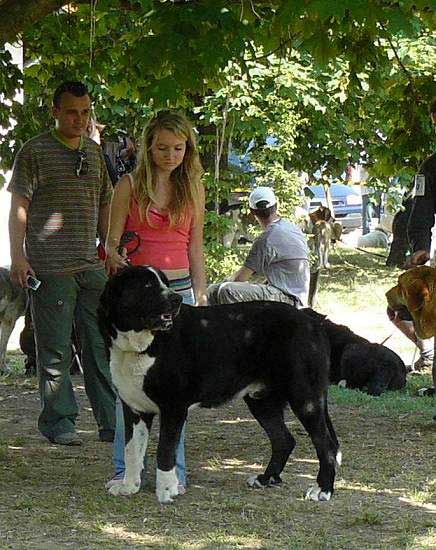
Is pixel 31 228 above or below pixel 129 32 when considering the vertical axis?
below

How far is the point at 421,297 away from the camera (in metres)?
7.45

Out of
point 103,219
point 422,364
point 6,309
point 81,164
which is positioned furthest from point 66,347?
point 422,364

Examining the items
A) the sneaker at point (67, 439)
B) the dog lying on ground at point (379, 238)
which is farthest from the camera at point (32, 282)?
the dog lying on ground at point (379, 238)

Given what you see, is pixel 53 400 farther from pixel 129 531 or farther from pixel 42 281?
pixel 129 531

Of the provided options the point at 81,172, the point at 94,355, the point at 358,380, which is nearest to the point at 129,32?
the point at 81,172

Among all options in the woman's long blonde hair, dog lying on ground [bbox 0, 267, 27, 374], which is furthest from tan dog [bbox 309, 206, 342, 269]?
the woman's long blonde hair

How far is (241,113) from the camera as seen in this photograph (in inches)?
600

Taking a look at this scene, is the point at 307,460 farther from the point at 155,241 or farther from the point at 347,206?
the point at 347,206

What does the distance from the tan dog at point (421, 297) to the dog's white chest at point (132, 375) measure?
2.41m

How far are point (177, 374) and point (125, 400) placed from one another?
325 mm

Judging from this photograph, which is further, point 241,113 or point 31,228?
point 241,113

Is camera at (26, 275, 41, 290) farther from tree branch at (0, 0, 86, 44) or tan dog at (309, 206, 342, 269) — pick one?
tan dog at (309, 206, 342, 269)

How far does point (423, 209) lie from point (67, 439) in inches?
115

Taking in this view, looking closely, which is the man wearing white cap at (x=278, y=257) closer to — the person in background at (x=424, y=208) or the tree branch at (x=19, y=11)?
the person in background at (x=424, y=208)
